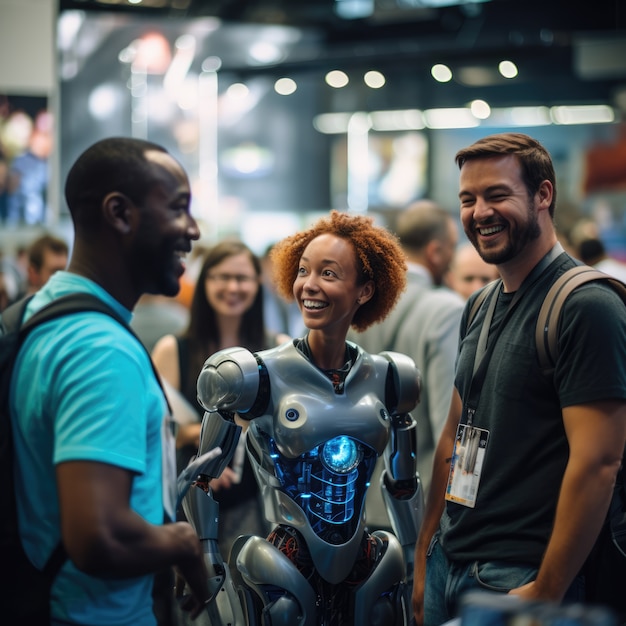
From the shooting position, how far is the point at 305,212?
36.3 ft

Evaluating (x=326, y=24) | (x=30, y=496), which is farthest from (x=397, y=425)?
(x=326, y=24)

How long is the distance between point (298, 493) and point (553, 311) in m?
0.85

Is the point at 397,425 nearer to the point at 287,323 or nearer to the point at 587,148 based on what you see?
the point at 287,323

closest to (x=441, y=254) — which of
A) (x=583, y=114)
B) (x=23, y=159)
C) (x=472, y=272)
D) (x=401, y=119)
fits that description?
(x=472, y=272)

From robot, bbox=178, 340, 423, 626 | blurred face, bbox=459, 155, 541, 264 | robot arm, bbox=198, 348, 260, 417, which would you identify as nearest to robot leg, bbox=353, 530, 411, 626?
robot, bbox=178, 340, 423, 626

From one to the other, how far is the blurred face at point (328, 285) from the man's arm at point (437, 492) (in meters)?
0.39

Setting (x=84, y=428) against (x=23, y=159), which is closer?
(x=84, y=428)

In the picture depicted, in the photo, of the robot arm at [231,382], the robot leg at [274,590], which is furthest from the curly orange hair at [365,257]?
the robot leg at [274,590]

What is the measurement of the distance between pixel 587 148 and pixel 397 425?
8.58 meters

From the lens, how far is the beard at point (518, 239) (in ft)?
7.09

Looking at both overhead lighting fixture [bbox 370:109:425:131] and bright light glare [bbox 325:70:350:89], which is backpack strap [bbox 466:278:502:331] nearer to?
bright light glare [bbox 325:70:350:89]

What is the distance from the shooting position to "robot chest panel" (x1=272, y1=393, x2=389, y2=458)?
2.35 m

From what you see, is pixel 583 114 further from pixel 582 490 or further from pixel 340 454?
pixel 582 490

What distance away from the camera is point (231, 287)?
3.74m
